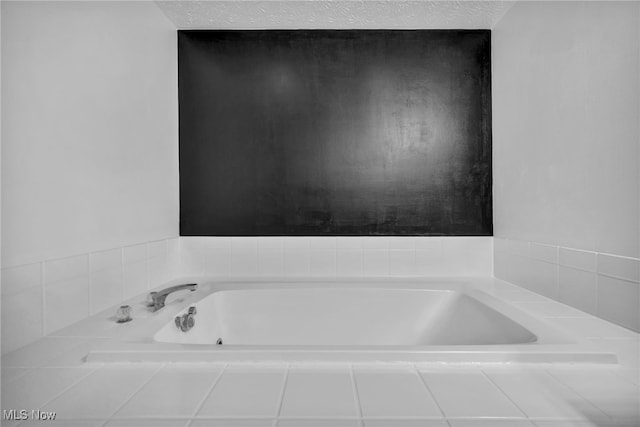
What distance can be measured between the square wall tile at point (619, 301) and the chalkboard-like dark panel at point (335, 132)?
862mm

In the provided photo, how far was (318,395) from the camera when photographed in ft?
2.40

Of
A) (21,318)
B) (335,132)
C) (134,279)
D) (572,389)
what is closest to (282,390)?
(572,389)

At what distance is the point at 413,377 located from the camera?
807mm

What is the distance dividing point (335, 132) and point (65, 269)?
1455mm

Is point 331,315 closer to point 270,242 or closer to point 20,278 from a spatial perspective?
point 270,242

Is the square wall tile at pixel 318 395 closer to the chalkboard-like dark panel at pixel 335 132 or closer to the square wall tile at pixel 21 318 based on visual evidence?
the square wall tile at pixel 21 318

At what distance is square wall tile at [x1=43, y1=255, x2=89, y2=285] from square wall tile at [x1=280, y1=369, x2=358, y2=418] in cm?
84

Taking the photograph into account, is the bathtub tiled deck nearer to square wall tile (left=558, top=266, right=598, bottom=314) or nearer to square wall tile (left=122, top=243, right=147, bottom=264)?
square wall tile (left=558, top=266, right=598, bottom=314)

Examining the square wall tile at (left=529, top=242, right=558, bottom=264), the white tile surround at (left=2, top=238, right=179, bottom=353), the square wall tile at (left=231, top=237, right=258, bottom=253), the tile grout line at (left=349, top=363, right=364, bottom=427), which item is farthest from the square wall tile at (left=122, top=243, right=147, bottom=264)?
the square wall tile at (left=529, top=242, right=558, bottom=264)

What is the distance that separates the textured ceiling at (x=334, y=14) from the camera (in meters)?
1.76

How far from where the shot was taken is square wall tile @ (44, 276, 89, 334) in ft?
3.54

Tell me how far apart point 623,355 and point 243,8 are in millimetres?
2067

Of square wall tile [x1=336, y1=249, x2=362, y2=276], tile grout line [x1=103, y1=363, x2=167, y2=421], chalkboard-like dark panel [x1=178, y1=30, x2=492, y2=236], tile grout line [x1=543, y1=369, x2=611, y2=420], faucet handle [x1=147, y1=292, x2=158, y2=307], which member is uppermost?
chalkboard-like dark panel [x1=178, y1=30, x2=492, y2=236]

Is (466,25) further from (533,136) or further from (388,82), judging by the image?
(533,136)
